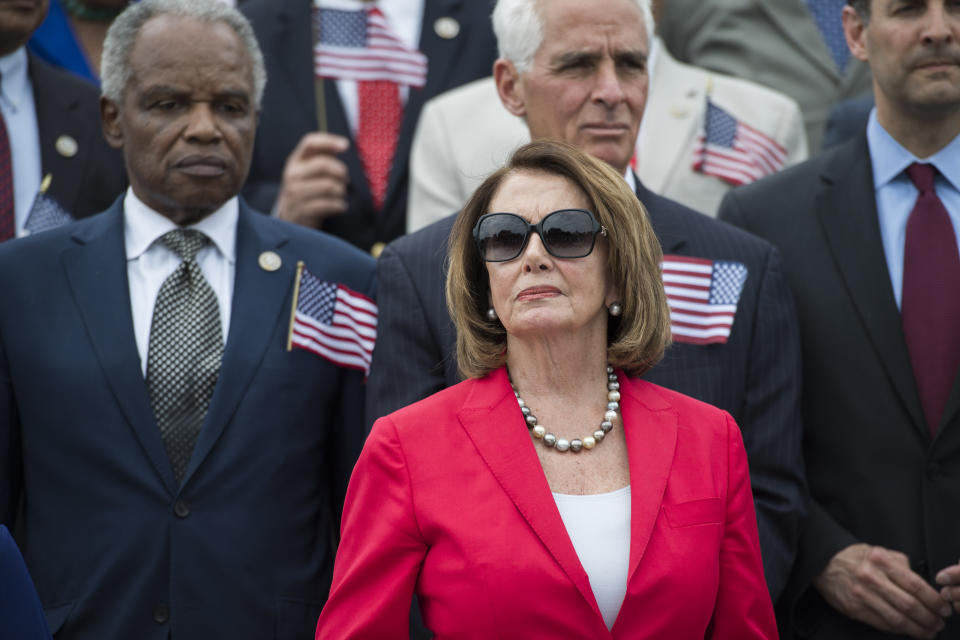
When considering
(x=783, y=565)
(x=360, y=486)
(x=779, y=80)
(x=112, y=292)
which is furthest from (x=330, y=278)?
(x=779, y=80)

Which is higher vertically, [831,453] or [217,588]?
[831,453]

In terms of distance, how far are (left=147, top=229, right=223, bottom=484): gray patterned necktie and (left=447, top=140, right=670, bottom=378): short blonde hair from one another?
38.3 inches

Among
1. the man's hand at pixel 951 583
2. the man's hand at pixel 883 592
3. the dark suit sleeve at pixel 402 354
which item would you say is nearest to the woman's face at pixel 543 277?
the dark suit sleeve at pixel 402 354

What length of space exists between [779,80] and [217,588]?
3.81 metres

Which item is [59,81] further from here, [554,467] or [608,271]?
[554,467]

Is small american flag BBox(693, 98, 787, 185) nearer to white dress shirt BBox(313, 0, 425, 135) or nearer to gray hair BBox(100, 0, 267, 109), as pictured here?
white dress shirt BBox(313, 0, 425, 135)

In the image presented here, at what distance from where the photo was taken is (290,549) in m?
3.91

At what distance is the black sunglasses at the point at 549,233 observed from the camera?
311 centimetres

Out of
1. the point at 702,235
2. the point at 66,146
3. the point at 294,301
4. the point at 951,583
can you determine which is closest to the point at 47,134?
Answer: the point at 66,146

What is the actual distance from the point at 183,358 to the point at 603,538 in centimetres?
152

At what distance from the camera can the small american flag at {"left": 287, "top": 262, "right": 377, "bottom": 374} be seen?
161 inches

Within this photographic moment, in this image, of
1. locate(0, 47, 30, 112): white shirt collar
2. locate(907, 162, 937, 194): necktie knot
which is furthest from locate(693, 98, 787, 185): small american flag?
locate(0, 47, 30, 112): white shirt collar

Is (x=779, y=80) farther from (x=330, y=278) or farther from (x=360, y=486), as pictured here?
(x=360, y=486)

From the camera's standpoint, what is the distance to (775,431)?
3896 millimetres
